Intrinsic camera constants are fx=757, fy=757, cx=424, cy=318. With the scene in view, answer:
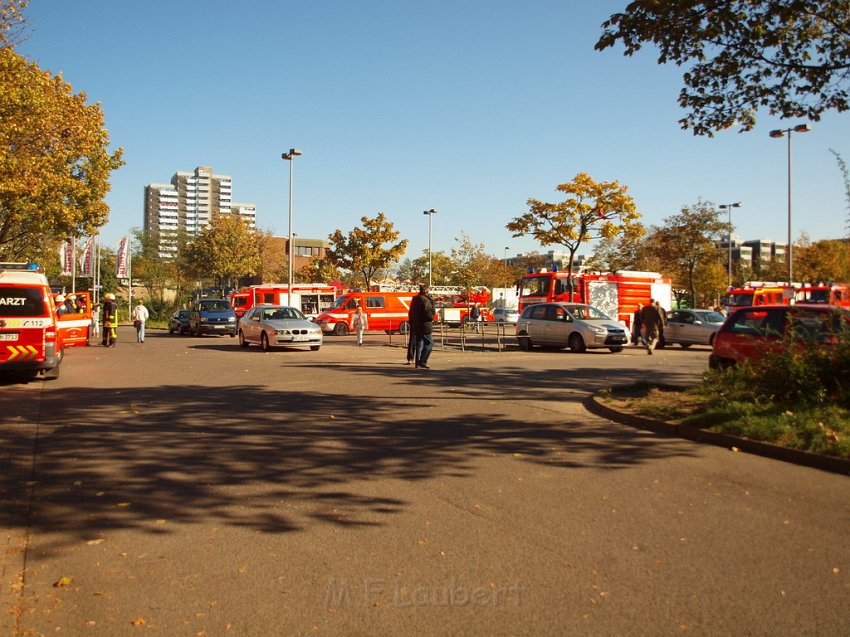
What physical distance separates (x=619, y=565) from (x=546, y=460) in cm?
295

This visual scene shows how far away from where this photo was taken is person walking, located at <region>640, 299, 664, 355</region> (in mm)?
23781

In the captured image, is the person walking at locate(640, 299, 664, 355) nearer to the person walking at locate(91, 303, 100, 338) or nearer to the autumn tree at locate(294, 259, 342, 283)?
the person walking at locate(91, 303, 100, 338)

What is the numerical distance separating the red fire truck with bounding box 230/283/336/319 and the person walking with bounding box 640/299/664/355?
808 inches

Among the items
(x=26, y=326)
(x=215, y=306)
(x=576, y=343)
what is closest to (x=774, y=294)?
(x=576, y=343)

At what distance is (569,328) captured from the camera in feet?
79.5

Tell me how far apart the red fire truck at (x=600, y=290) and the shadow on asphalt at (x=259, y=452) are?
65.1 ft

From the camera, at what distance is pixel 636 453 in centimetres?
796

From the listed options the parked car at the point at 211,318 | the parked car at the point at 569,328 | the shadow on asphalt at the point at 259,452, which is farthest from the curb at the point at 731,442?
the parked car at the point at 211,318

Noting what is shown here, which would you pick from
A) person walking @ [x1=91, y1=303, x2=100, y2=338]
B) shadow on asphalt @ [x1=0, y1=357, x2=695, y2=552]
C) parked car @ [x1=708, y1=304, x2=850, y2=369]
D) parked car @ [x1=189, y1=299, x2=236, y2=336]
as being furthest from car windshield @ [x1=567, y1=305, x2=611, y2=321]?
person walking @ [x1=91, y1=303, x2=100, y2=338]

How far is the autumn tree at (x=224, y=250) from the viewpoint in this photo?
206ft

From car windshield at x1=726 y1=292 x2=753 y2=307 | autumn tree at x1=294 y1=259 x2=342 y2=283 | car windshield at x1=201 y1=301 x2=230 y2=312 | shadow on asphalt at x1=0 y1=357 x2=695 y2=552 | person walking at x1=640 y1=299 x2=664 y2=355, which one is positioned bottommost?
shadow on asphalt at x1=0 y1=357 x2=695 y2=552

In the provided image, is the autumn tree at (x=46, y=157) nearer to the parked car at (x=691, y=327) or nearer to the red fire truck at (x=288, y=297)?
the red fire truck at (x=288, y=297)

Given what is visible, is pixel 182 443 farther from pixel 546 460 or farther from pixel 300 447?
pixel 546 460

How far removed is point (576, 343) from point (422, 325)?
26.8ft
